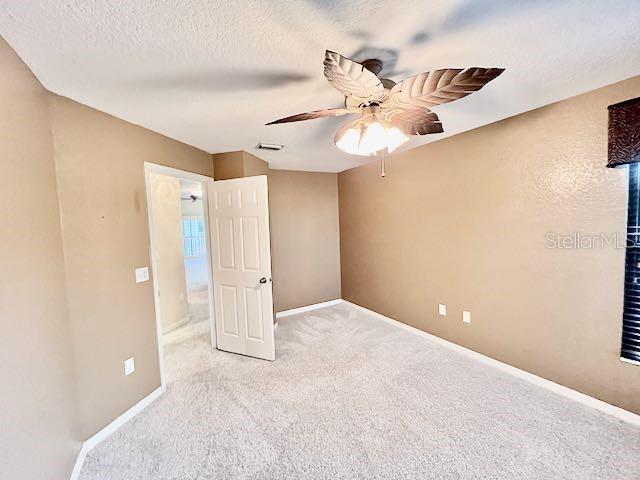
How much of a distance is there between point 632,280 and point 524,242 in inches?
26.1

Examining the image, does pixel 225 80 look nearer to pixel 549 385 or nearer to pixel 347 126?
pixel 347 126

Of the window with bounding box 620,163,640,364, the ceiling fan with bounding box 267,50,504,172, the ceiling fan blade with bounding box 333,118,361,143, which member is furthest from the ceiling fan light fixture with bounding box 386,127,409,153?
the window with bounding box 620,163,640,364

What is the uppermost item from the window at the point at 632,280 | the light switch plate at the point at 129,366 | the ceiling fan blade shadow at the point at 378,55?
the ceiling fan blade shadow at the point at 378,55

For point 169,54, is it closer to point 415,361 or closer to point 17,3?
point 17,3

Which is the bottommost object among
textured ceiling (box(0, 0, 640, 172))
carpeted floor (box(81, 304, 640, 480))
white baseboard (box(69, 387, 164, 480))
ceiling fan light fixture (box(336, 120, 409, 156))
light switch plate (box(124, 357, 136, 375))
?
carpeted floor (box(81, 304, 640, 480))

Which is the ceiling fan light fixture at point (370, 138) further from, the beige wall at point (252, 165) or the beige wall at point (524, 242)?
the beige wall at point (252, 165)

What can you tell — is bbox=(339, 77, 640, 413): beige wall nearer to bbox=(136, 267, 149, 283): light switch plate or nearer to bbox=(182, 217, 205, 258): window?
bbox=(136, 267, 149, 283): light switch plate

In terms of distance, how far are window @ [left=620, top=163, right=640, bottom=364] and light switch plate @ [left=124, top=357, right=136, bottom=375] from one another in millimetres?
3632

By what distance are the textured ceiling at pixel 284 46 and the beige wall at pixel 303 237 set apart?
6.93ft

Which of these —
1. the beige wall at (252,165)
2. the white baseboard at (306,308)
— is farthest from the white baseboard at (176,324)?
the beige wall at (252,165)

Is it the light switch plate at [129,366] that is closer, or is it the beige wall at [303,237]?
the light switch plate at [129,366]

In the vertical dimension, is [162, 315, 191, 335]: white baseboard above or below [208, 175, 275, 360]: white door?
below

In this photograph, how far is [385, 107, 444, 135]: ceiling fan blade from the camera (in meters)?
1.36

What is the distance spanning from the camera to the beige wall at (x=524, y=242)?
187cm
